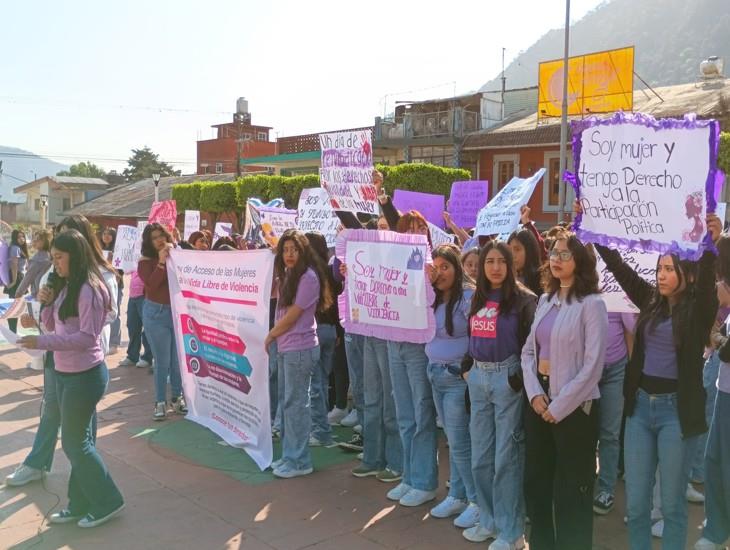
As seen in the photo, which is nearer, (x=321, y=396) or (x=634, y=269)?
(x=634, y=269)

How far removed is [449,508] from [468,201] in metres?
5.31

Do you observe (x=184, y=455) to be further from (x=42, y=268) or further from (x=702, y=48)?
(x=702, y=48)

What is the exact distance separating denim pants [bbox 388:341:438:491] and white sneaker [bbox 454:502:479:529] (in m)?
0.48

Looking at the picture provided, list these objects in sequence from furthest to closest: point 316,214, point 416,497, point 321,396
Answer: point 316,214 < point 321,396 < point 416,497

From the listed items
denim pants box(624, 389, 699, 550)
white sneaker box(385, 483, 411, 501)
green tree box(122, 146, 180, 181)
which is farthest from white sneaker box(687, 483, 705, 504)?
green tree box(122, 146, 180, 181)

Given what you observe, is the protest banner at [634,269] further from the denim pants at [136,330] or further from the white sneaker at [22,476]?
the denim pants at [136,330]

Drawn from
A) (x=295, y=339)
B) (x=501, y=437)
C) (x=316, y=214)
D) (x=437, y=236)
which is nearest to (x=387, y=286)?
(x=295, y=339)

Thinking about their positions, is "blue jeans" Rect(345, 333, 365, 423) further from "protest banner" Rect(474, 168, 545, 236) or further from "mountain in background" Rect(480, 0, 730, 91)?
"mountain in background" Rect(480, 0, 730, 91)

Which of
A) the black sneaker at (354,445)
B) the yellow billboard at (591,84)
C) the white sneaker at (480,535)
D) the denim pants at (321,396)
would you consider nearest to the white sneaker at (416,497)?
the white sneaker at (480,535)

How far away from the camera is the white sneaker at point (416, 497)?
5.00 meters

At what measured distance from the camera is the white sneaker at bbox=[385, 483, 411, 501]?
5.12 meters

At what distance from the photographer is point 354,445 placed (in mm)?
6305

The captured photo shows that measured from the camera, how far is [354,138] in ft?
22.4

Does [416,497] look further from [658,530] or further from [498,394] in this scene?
[658,530]
